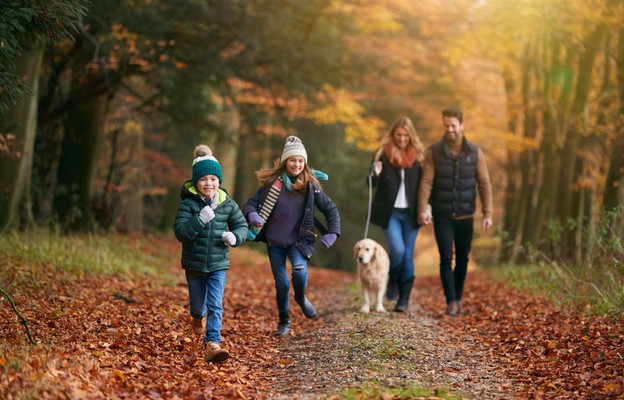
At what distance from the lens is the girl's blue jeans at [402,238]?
10.4 metres

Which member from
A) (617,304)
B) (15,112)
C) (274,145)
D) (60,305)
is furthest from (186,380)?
(274,145)

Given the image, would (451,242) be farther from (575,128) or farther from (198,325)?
(575,128)

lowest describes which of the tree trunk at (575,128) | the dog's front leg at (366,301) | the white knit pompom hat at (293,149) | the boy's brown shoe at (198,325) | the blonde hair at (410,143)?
the boy's brown shoe at (198,325)

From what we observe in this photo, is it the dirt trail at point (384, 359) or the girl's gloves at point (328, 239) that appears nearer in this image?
the dirt trail at point (384, 359)

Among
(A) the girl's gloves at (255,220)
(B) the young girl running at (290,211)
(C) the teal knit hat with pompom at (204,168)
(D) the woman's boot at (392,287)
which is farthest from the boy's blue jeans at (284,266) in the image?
(D) the woman's boot at (392,287)

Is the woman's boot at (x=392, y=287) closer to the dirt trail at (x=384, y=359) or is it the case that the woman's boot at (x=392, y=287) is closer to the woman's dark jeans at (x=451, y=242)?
the woman's dark jeans at (x=451, y=242)

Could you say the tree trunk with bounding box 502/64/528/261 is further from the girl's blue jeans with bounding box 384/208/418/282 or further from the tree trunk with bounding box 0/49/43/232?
the tree trunk with bounding box 0/49/43/232

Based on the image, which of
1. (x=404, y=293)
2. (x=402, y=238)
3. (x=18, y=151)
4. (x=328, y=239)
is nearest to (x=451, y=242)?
(x=402, y=238)

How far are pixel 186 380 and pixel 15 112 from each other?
7.77 m

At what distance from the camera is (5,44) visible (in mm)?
6629

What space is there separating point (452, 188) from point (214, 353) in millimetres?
4480

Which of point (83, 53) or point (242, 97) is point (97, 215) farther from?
point (242, 97)

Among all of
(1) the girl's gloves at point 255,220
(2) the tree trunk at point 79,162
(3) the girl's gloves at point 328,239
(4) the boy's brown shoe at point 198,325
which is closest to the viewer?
(4) the boy's brown shoe at point 198,325

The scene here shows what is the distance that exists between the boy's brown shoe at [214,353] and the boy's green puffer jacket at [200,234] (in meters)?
0.70
